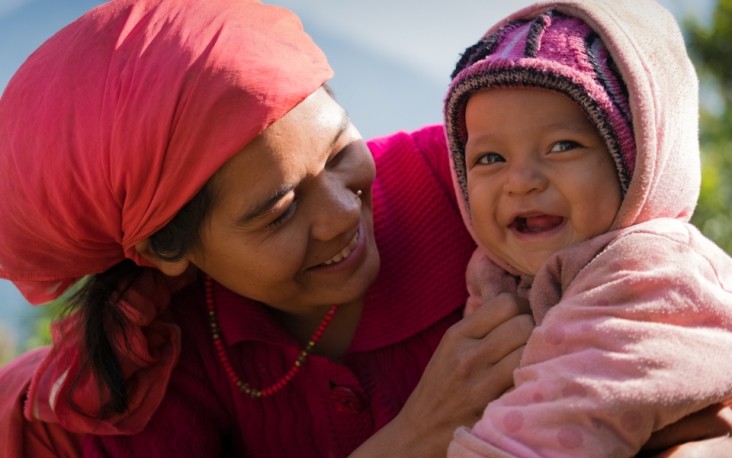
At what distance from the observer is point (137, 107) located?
1938 millimetres

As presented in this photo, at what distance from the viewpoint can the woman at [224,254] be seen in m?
1.94

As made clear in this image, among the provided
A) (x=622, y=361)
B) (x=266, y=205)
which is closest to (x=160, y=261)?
(x=266, y=205)

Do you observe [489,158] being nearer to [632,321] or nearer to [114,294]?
[632,321]

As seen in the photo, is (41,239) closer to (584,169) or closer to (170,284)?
(170,284)

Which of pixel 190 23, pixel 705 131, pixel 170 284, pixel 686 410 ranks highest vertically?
pixel 190 23

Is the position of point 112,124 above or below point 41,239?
above

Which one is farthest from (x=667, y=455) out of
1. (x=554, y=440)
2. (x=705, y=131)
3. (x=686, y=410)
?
(x=705, y=131)

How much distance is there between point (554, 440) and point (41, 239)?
51.3 inches

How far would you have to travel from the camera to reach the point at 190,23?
199 centimetres

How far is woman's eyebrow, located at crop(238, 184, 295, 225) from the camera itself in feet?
6.42

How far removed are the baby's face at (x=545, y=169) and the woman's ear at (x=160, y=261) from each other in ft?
2.56

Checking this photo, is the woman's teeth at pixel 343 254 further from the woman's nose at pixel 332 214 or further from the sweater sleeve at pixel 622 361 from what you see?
the sweater sleeve at pixel 622 361

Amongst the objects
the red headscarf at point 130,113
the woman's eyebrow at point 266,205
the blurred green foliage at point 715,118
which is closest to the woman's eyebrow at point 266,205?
the woman's eyebrow at point 266,205

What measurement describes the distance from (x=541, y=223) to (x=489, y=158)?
17 centimetres
